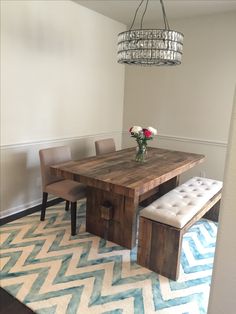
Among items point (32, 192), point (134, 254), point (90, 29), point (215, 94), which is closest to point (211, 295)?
point (134, 254)

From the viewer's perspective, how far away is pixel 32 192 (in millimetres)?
3355

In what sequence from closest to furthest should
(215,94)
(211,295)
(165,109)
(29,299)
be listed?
(211,295) < (29,299) < (215,94) < (165,109)

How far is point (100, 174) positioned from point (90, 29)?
7.82 ft

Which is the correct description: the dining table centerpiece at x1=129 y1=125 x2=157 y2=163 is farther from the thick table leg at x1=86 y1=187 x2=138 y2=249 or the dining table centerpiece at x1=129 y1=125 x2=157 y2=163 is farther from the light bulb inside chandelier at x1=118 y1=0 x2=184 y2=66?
the light bulb inside chandelier at x1=118 y1=0 x2=184 y2=66

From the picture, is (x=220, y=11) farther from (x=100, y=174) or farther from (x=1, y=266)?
(x=1, y=266)

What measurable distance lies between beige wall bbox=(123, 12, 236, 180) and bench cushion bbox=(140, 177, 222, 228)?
1.04 m

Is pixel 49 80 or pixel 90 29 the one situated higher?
pixel 90 29

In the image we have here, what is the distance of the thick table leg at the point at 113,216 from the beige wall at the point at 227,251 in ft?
5.45

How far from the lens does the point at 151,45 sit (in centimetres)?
226

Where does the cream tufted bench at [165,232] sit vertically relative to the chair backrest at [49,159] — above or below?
below

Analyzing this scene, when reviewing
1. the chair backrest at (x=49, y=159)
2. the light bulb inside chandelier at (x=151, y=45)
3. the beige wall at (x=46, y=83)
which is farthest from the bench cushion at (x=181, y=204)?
the beige wall at (x=46, y=83)

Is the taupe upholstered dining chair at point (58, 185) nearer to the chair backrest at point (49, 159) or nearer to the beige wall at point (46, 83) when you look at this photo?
the chair backrest at point (49, 159)

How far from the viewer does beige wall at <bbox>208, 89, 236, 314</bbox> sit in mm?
741

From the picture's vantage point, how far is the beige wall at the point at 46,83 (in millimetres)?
2885
